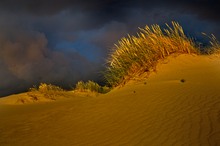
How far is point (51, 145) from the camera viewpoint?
27.4 feet

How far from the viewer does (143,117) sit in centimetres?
880

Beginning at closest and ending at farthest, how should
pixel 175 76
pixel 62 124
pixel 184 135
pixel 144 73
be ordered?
pixel 184 135, pixel 62 124, pixel 175 76, pixel 144 73

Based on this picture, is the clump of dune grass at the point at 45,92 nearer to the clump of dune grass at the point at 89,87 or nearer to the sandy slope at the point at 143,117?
the clump of dune grass at the point at 89,87

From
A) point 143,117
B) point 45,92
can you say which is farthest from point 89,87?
point 143,117

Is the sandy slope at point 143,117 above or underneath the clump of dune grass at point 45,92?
underneath

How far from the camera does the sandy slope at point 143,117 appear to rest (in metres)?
7.51

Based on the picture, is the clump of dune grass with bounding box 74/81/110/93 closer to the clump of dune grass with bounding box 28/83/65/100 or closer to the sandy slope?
the clump of dune grass with bounding box 28/83/65/100

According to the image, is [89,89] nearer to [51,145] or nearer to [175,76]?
[175,76]

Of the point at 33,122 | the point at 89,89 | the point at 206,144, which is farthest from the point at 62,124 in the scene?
the point at 89,89

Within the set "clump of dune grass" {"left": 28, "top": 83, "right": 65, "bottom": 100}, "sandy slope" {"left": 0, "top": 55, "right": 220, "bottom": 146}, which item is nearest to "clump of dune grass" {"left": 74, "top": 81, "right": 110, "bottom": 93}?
"clump of dune grass" {"left": 28, "top": 83, "right": 65, "bottom": 100}

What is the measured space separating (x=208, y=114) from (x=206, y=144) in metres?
1.55

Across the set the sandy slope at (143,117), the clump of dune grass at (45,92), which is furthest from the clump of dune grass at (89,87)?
the sandy slope at (143,117)

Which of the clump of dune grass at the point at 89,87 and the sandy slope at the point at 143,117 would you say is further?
the clump of dune grass at the point at 89,87

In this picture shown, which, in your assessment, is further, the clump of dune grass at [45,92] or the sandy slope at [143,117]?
the clump of dune grass at [45,92]
